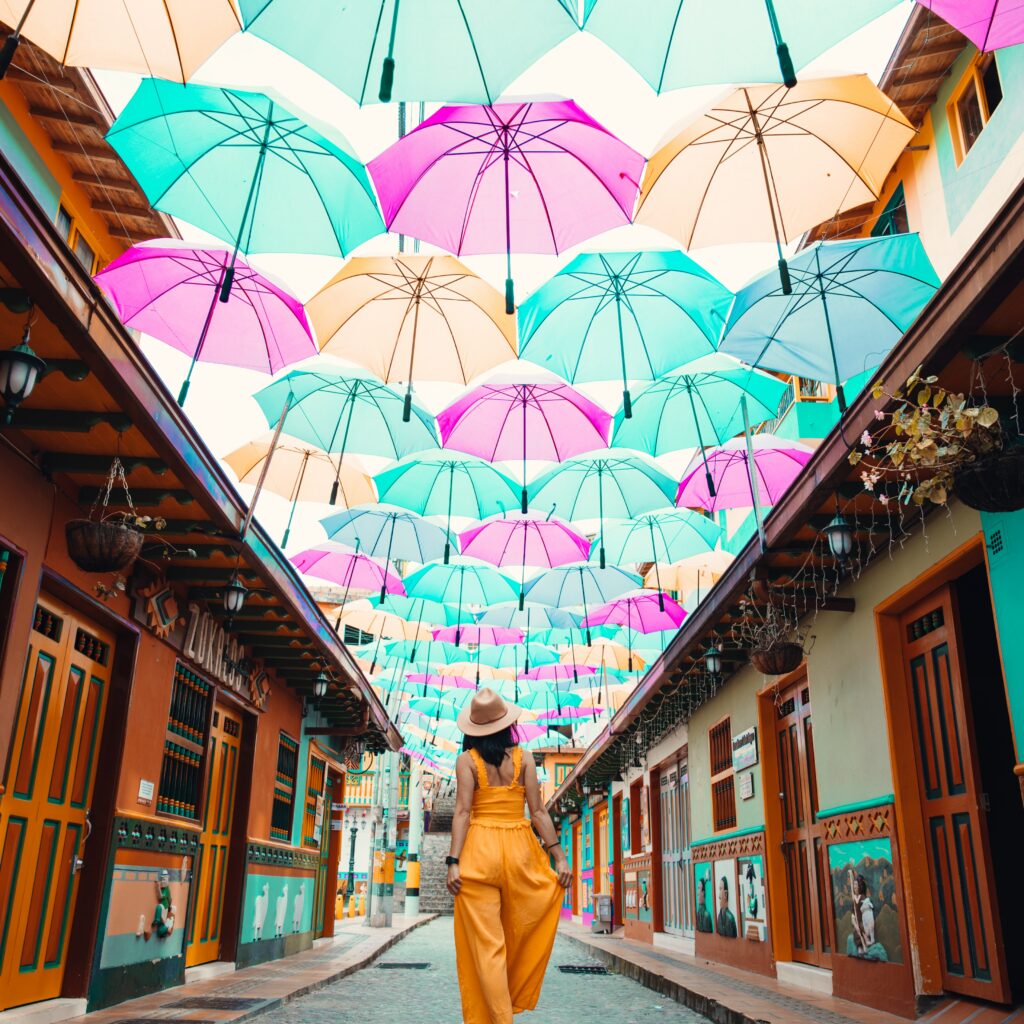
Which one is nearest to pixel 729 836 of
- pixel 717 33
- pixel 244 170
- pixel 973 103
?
pixel 973 103

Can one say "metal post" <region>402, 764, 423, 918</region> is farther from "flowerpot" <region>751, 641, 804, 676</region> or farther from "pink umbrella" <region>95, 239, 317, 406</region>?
"pink umbrella" <region>95, 239, 317, 406</region>

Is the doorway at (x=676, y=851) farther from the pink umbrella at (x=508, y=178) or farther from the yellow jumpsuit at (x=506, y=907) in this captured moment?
the yellow jumpsuit at (x=506, y=907)

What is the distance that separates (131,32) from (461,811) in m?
5.04

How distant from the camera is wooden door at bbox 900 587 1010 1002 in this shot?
612cm

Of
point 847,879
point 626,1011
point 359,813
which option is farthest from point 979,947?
point 359,813

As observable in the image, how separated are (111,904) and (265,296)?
207 inches

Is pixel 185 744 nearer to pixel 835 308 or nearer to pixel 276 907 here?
pixel 276 907

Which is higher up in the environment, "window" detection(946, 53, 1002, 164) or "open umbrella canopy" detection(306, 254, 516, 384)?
"window" detection(946, 53, 1002, 164)

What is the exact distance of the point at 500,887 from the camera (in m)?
4.77

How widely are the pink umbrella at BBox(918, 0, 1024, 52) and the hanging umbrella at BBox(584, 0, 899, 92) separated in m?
0.75

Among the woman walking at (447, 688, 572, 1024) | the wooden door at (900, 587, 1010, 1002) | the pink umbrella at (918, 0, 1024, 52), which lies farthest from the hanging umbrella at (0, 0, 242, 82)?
the wooden door at (900, 587, 1010, 1002)

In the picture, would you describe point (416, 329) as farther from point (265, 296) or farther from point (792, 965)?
point (792, 965)

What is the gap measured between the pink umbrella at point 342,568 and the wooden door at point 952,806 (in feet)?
29.9

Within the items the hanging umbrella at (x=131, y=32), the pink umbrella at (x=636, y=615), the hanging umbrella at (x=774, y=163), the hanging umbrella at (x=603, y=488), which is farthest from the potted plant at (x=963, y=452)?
the pink umbrella at (x=636, y=615)
